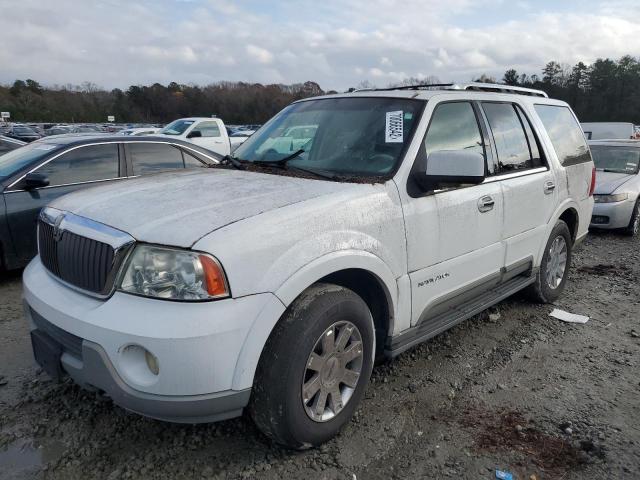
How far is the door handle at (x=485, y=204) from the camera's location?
346 centimetres

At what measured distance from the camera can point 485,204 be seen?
3498 millimetres

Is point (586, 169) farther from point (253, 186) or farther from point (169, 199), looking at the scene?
point (169, 199)

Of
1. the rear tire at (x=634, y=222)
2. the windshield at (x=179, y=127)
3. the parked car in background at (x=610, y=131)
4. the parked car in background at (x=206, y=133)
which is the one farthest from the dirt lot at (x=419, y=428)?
the parked car in background at (x=610, y=131)

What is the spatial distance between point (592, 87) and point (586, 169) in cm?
7728

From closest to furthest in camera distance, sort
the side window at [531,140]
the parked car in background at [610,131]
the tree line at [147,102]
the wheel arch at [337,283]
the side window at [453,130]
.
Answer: the wheel arch at [337,283] → the side window at [453,130] → the side window at [531,140] → the parked car in background at [610,131] → the tree line at [147,102]

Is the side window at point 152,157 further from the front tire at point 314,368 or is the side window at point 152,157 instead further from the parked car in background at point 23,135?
the parked car in background at point 23,135

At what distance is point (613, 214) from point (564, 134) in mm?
4006

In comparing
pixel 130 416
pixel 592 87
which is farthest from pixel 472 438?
pixel 592 87

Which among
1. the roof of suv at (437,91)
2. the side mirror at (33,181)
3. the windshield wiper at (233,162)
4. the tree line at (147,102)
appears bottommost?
the side mirror at (33,181)

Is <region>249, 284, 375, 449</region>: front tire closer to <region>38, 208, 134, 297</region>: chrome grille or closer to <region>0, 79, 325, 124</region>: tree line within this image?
<region>38, 208, 134, 297</region>: chrome grille

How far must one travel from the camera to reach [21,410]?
2.96 m

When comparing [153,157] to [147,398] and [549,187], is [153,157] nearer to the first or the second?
[549,187]

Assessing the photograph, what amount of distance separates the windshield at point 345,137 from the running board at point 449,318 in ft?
3.32

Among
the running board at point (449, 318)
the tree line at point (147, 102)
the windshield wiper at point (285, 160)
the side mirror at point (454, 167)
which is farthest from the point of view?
the tree line at point (147, 102)
